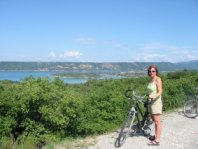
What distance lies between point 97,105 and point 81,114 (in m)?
0.75

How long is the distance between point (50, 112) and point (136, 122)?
7.42ft

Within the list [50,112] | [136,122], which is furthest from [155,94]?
[50,112]

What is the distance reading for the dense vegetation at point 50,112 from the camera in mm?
8039

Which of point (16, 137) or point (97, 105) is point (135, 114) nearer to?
point (97, 105)

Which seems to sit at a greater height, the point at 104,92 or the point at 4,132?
the point at 104,92

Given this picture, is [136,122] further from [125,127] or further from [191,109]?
[191,109]

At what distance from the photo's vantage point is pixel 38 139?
8.16 meters

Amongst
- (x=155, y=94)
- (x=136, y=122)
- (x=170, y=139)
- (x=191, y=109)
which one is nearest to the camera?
(x=155, y=94)

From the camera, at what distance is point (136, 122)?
319 inches

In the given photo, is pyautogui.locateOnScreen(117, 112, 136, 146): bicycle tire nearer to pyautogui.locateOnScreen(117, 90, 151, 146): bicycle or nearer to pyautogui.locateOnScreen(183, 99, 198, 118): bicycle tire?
pyautogui.locateOnScreen(117, 90, 151, 146): bicycle

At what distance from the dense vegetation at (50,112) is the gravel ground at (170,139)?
3.03 feet

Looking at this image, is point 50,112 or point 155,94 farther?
point 50,112

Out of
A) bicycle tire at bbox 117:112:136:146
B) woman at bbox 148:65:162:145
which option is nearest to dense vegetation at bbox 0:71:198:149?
bicycle tire at bbox 117:112:136:146

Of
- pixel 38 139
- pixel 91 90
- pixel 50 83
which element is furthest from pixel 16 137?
pixel 91 90
